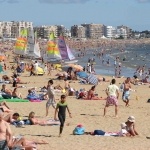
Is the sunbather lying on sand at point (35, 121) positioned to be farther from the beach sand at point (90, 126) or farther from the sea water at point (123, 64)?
the sea water at point (123, 64)

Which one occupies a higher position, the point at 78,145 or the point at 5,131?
the point at 5,131

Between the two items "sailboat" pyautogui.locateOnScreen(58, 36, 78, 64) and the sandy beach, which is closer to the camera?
the sandy beach

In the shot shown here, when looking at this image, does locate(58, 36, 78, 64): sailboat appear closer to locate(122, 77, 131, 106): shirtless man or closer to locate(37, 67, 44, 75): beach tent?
locate(37, 67, 44, 75): beach tent

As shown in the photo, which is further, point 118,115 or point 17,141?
point 118,115

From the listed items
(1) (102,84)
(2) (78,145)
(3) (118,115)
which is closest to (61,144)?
(2) (78,145)

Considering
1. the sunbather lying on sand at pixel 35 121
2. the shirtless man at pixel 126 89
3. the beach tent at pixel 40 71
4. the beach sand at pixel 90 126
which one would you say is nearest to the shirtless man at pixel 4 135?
the beach sand at pixel 90 126

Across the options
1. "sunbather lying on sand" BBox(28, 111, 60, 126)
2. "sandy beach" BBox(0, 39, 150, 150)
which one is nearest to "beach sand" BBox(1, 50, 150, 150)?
"sandy beach" BBox(0, 39, 150, 150)

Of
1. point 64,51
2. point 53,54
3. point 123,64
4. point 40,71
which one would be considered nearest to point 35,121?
point 40,71

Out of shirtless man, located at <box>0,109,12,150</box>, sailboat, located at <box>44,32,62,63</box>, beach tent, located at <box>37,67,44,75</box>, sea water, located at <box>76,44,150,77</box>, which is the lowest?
sea water, located at <box>76,44,150,77</box>

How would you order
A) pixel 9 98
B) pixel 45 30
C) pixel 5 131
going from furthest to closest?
pixel 45 30 → pixel 9 98 → pixel 5 131

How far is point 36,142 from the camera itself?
10.4 metres

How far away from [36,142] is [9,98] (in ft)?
25.9

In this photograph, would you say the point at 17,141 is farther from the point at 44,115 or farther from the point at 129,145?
the point at 44,115

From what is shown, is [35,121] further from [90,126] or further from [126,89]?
[126,89]
